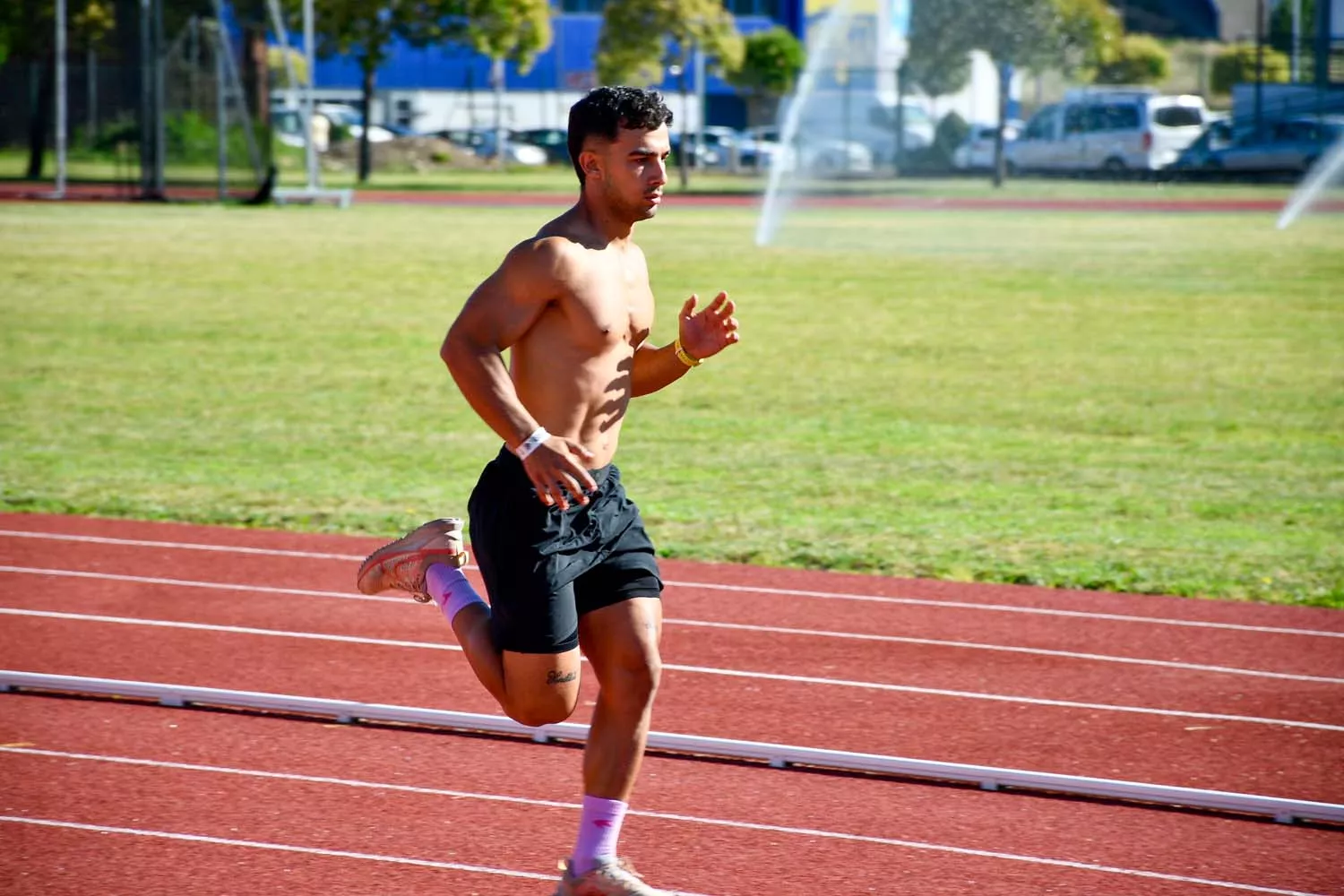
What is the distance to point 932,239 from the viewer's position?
97.8 ft

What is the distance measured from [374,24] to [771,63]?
17.7m

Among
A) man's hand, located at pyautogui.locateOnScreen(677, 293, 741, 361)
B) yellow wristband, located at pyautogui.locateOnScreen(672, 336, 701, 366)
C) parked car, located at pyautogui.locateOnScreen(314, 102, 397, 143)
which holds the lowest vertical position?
yellow wristband, located at pyautogui.locateOnScreen(672, 336, 701, 366)

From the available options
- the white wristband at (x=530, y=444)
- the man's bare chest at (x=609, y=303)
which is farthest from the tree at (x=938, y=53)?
the white wristband at (x=530, y=444)

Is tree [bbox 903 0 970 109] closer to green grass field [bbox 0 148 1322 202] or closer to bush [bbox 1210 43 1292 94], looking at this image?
green grass field [bbox 0 148 1322 202]

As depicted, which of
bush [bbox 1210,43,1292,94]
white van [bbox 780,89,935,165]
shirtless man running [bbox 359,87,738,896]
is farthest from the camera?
bush [bbox 1210,43,1292,94]

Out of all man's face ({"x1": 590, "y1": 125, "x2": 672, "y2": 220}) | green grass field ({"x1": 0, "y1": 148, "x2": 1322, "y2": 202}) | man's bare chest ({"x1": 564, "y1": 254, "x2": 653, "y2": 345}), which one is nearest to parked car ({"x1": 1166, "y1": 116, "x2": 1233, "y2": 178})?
green grass field ({"x1": 0, "y1": 148, "x2": 1322, "y2": 202})

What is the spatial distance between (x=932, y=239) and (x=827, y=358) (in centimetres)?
1384

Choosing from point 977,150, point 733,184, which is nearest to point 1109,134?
point 977,150

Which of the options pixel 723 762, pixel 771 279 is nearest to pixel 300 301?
pixel 771 279

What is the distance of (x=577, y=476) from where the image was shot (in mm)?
4211

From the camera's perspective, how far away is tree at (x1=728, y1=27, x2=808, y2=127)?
202 ft

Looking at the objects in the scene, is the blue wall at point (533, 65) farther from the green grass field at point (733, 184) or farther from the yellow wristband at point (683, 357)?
the yellow wristband at point (683, 357)

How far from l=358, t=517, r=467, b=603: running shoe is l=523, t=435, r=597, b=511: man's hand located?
30.4 inches

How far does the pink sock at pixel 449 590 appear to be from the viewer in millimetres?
4788
